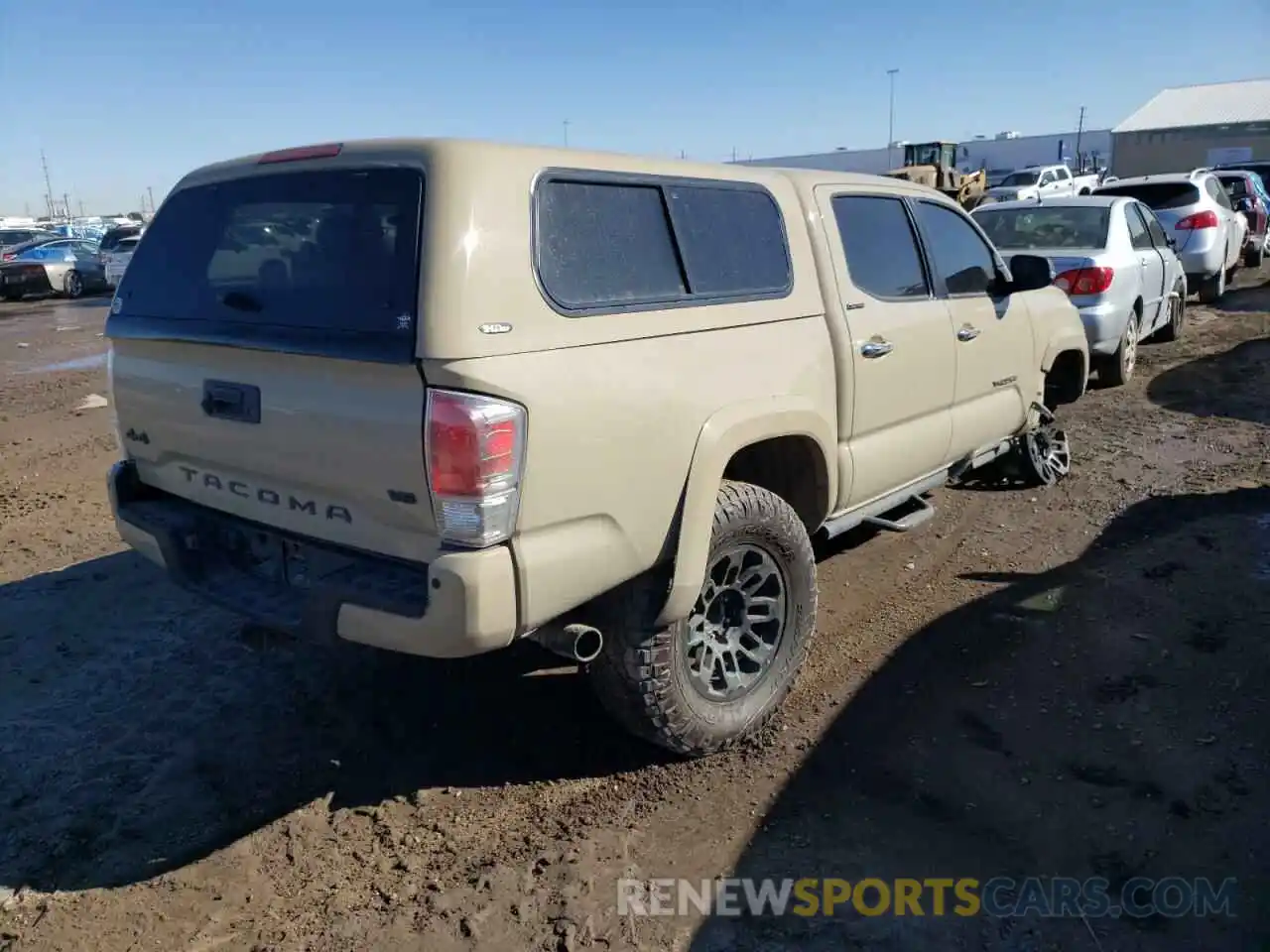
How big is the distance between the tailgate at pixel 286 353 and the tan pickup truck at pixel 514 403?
1 cm

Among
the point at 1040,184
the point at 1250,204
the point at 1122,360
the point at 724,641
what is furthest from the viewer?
the point at 1040,184

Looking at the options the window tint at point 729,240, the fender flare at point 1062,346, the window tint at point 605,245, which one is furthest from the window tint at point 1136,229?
the window tint at point 605,245

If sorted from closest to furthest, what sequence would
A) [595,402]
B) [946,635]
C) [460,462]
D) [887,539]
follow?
[460,462]
[595,402]
[946,635]
[887,539]

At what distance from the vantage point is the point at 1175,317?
11023mm

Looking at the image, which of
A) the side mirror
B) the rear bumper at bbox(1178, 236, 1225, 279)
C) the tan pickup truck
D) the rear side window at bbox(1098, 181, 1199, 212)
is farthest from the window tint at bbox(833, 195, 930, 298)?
the rear bumper at bbox(1178, 236, 1225, 279)

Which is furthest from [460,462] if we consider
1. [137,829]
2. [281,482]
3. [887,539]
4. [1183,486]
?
[1183,486]

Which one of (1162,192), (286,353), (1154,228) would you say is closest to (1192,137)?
(1162,192)

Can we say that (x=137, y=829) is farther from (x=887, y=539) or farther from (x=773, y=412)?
(x=887, y=539)

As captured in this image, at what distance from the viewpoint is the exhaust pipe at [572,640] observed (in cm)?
299

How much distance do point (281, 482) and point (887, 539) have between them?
373 centimetres

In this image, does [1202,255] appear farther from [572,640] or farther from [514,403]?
[514,403]

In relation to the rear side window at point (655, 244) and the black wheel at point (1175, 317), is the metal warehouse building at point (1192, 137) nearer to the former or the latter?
the black wheel at point (1175, 317)

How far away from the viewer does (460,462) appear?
257cm

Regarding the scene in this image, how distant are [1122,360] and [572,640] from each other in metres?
7.78
